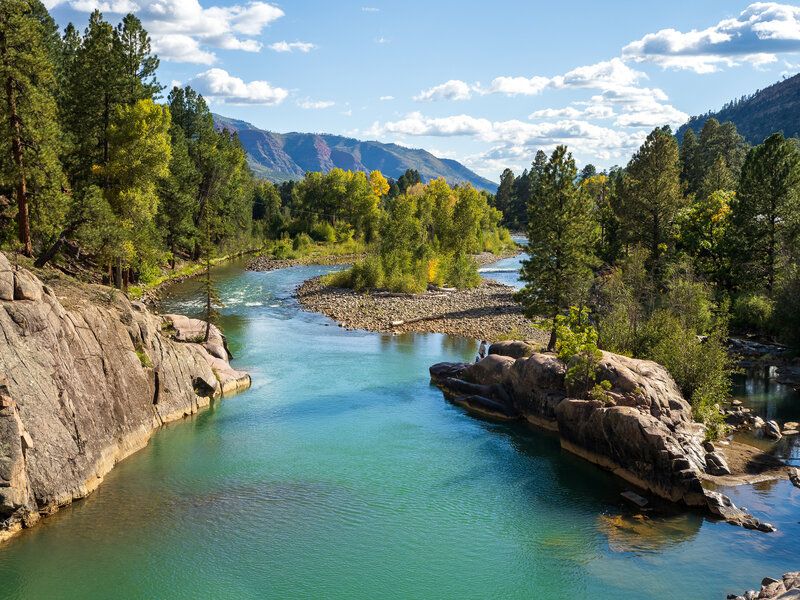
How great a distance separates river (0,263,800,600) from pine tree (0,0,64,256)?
1595 centimetres

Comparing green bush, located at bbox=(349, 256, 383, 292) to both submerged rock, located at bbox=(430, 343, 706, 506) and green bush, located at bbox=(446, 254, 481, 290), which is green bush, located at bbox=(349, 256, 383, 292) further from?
submerged rock, located at bbox=(430, 343, 706, 506)

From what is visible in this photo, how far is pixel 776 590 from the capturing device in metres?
16.2

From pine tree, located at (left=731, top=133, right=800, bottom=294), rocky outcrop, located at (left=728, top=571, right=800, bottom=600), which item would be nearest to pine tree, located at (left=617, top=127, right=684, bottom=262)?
pine tree, located at (left=731, top=133, right=800, bottom=294)

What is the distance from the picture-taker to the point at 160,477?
24516 millimetres

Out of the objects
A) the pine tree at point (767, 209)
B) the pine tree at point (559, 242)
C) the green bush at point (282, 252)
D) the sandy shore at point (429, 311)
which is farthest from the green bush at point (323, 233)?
the pine tree at point (559, 242)

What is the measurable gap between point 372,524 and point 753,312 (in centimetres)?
3908

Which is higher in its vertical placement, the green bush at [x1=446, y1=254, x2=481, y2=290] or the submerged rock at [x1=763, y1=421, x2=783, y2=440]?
the green bush at [x1=446, y1=254, x2=481, y2=290]

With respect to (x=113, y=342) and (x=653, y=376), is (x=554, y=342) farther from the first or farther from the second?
(x=113, y=342)

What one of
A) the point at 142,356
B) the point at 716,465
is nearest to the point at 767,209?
the point at 716,465

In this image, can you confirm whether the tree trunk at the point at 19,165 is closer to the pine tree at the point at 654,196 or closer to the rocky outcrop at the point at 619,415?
the rocky outcrop at the point at 619,415

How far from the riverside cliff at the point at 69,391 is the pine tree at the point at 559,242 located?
23478mm

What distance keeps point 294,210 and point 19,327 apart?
11606 centimetres

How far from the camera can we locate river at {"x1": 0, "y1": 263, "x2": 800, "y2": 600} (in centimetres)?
1834

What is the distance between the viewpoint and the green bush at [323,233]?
121 metres
